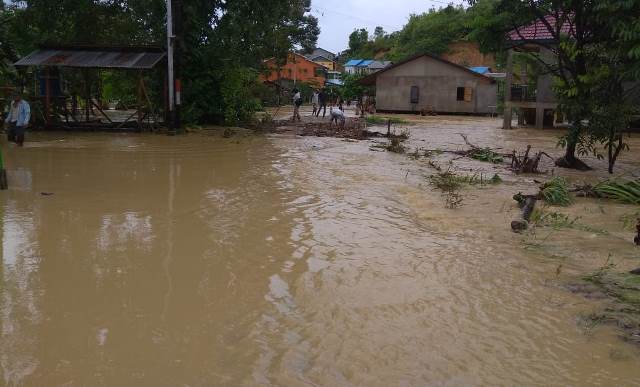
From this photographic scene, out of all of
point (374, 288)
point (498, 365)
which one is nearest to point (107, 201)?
point (374, 288)

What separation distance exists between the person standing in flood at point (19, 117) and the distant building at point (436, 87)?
26279mm

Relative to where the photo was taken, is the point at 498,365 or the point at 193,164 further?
the point at 193,164

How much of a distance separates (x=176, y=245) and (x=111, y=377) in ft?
9.96

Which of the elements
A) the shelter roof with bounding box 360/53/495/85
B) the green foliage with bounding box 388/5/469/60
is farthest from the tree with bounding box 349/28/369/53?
the shelter roof with bounding box 360/53/495/85

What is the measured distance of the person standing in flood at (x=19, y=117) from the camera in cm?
1423

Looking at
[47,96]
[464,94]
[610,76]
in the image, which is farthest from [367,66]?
[610,76]

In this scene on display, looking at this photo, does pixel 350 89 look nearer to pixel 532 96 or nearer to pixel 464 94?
pixel 464 94

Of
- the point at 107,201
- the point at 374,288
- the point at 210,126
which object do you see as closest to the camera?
the point at 374,288

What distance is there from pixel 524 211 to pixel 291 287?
4.35 meters

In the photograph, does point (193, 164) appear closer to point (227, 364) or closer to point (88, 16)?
point (227, 364)

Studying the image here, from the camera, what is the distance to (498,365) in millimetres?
4059

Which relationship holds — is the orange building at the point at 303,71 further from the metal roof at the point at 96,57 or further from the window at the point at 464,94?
the metal roof at the point at 96,57

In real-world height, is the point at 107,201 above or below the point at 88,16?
below

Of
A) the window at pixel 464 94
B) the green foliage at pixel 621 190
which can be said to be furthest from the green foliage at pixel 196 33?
the window at pixel 464 94
